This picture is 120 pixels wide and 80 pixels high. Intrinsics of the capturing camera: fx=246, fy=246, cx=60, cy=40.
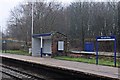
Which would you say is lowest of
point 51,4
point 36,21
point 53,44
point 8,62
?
point 8,62

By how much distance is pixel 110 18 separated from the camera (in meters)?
53.3

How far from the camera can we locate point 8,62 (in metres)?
23.2

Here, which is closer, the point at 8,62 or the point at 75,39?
the point at 8,62

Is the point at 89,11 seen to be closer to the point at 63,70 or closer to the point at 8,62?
the point at 8,62

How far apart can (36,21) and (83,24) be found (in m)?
18.6

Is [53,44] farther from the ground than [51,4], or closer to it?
closer to it

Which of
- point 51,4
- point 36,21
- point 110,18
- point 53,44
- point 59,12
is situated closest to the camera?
point 53,44

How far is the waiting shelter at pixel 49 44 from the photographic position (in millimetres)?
25297

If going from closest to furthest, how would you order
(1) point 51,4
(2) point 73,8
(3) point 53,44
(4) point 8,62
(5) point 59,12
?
1. (4) point 8,62
2. (3) point 53,44
3. (1) point 51,4
4. (5) point 59,12
5. (2) point 73,8

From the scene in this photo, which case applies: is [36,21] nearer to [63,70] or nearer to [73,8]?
[73,8]

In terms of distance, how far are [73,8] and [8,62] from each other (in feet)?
120

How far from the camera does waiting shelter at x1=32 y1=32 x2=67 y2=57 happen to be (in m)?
25.3

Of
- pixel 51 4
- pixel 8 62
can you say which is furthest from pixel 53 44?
pixel 51 4

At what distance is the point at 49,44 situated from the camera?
26.2 m
